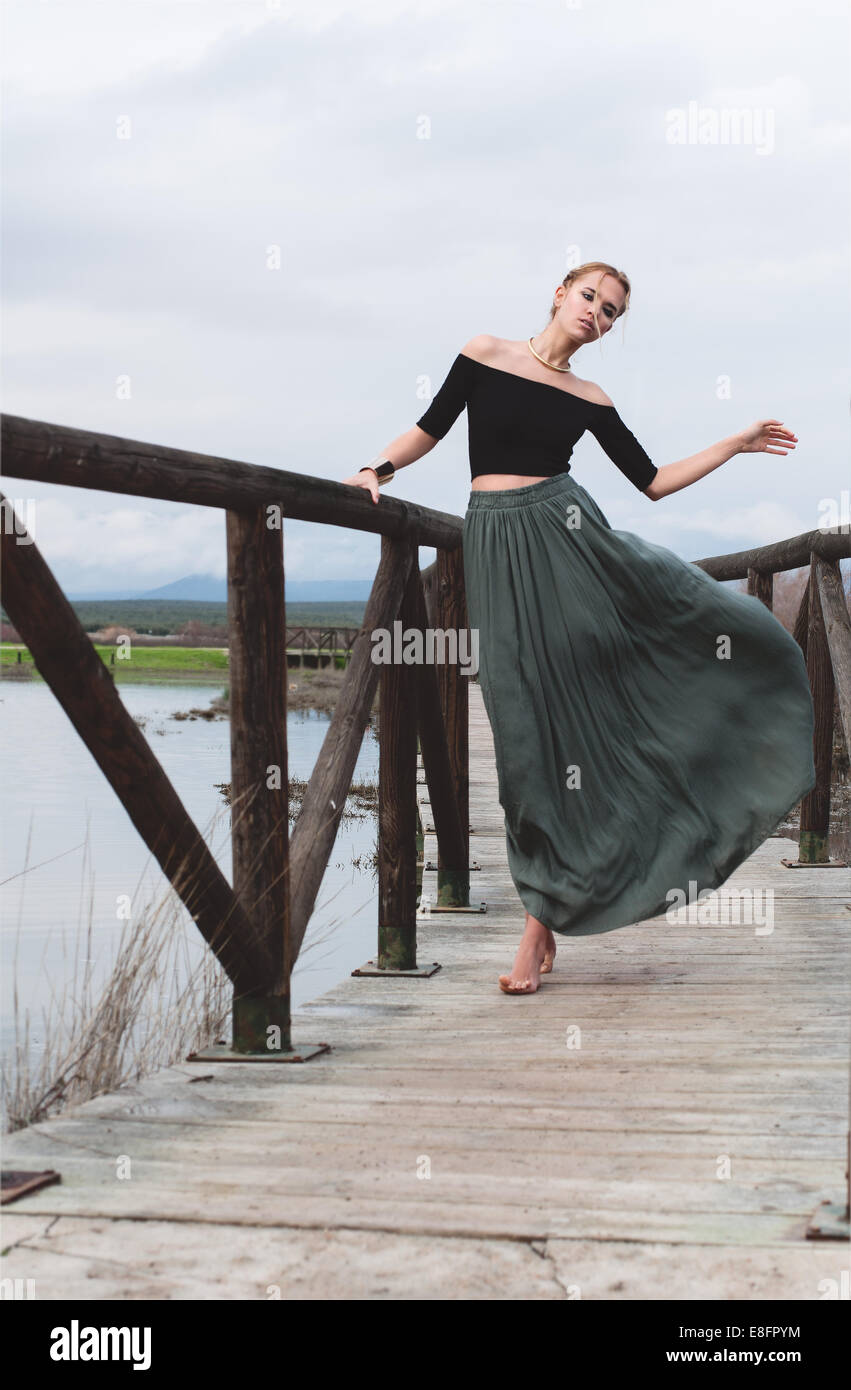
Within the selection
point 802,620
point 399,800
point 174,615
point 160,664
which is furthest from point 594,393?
point 174,615

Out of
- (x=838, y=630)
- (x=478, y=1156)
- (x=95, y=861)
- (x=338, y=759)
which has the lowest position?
(x=95, y=861)

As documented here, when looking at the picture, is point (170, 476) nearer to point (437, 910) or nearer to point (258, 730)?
point (258, 730)

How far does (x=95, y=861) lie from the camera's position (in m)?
9.98

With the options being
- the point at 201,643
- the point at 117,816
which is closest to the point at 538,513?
the point at 117,816

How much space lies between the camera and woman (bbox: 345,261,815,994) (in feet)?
11.4

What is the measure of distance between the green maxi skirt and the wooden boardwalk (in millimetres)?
315

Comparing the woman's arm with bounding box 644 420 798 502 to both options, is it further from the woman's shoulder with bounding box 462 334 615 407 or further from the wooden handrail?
the wooden handrail

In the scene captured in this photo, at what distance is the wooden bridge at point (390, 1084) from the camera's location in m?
1.88

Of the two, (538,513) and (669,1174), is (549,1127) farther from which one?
(538,513)

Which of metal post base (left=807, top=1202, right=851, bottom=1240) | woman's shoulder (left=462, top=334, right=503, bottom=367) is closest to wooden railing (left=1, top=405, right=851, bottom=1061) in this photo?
woman's shoulder (left=462, top=334, right=503, bottom=367)

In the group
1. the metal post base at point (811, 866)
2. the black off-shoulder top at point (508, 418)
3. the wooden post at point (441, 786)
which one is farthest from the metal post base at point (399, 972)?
the metal post base at point (811, 866)

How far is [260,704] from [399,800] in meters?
1.01

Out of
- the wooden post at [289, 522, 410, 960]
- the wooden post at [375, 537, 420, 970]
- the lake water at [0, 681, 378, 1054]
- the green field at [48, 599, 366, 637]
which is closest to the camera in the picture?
the wooden post at [289, 522, 410, 960]

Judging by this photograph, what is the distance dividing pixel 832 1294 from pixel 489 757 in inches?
370
